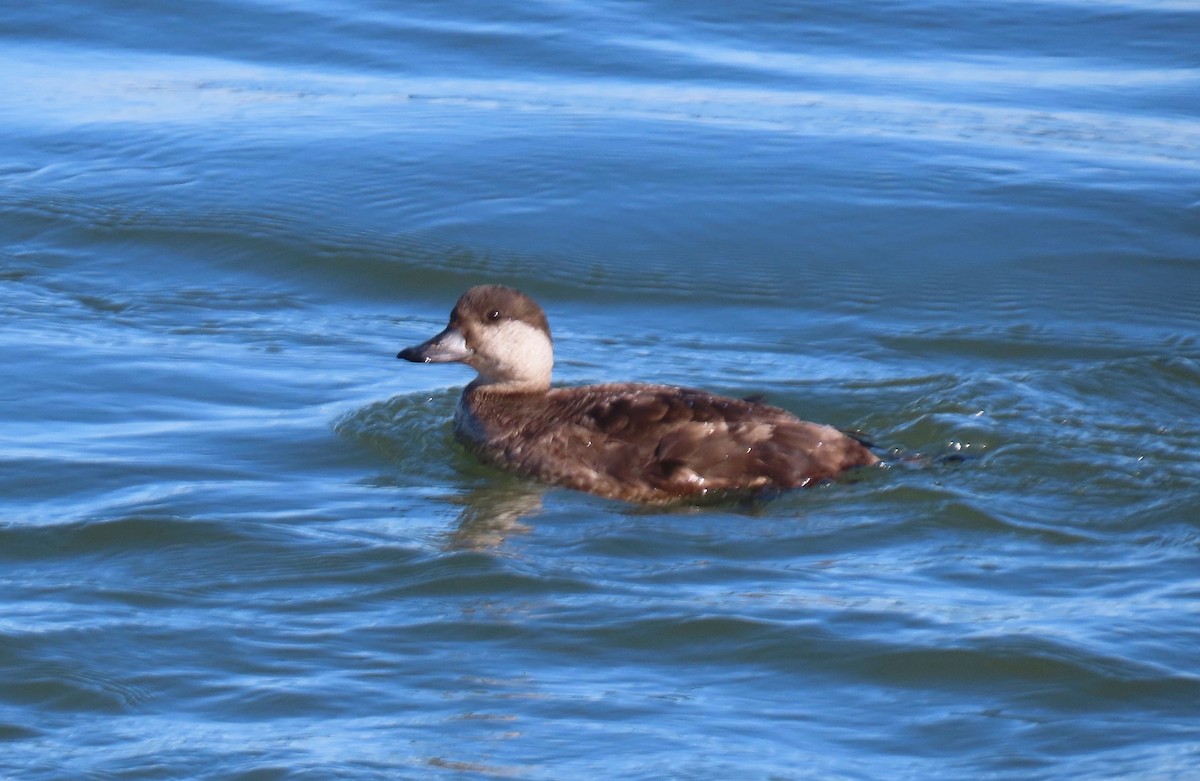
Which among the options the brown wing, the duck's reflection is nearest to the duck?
the brown wing

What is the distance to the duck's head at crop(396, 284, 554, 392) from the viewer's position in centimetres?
898

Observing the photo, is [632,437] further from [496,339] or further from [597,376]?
[597,376]

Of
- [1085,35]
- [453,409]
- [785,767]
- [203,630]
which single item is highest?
[1085,35]

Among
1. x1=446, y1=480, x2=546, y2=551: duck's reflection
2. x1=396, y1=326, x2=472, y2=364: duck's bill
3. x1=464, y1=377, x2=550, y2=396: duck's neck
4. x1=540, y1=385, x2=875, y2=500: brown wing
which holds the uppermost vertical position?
x1=396, y1=326, x2=472, y2=364: duck's bill

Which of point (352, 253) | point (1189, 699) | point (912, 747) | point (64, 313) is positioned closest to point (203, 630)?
point (912, 747)

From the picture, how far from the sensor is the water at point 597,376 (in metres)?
5.93

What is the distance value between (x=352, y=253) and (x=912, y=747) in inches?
270

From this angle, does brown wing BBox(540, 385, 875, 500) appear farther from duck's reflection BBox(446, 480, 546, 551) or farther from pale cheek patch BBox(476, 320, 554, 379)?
pale cheek patch BBox(476, 320, 554, 379)

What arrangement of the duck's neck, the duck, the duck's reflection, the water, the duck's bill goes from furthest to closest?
1. the duck's neck
2. the duck's bill
3. the duck
4. the duck's reflection
5. the water

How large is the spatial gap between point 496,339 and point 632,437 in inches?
40.0

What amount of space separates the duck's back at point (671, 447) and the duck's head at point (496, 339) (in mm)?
459

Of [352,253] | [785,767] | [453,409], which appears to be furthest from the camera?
[352,253]

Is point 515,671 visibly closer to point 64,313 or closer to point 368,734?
point 368,734

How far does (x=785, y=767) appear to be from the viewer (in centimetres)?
548
